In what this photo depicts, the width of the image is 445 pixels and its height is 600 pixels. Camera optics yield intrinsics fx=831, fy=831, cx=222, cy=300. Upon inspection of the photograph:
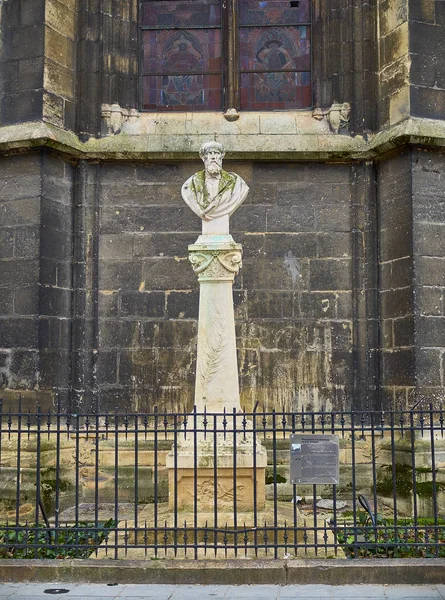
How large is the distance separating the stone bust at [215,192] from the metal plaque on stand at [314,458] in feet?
8.18

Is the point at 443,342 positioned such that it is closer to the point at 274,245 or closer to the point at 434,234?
the point at 434,234

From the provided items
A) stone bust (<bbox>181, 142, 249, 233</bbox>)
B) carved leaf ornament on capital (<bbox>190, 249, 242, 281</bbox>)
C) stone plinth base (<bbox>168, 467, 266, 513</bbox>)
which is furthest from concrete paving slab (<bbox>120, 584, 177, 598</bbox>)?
stone bust (<bbox>181, 142, 249, 233</bbox>)

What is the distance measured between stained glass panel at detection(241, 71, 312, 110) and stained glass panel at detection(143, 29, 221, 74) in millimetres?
663

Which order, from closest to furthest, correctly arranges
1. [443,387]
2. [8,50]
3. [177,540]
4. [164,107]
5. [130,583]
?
[130,583]
[177,540]
[443,387]
[8,50]
[164,107]

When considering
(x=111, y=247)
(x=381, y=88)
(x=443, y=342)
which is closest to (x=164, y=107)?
(x=111, y=247)

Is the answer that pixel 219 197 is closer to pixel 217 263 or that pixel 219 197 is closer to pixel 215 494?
pixel 217 263

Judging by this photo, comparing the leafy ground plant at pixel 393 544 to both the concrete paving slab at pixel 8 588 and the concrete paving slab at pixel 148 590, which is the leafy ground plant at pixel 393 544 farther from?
the concrete paving slab at pixel 8 588

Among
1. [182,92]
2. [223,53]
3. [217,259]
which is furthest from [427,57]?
[217,259]

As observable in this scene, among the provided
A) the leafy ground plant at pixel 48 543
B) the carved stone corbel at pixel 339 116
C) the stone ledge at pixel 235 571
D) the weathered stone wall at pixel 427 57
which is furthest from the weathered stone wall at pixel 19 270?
the weathered stone wall at pixel 427 57

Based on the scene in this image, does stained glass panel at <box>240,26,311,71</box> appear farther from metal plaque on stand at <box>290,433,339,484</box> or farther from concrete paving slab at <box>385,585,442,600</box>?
concrete paving slab at <box>385,585,442,600</box>

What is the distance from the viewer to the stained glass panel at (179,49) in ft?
38.7

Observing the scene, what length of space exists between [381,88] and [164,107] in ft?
9.85

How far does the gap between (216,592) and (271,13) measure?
8.32 meters

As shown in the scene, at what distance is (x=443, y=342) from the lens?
10211 mm
